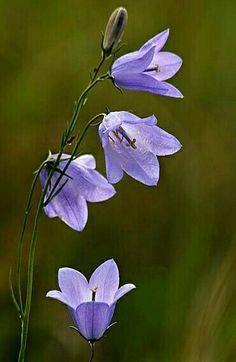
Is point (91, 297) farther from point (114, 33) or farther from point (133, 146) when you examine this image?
point (114, 33)

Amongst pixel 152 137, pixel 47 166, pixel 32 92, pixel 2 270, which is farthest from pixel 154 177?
pixel 32 92

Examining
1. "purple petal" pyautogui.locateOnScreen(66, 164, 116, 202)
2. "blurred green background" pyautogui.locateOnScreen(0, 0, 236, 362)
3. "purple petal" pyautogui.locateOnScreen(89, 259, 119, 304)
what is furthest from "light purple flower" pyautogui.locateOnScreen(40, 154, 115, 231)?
"blurred green background" pyautogui.locateOnScreen(0, 0, 236, 362)

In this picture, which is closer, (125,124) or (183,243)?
(125,124)

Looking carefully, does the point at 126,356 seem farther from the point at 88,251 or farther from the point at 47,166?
the point at 47,166

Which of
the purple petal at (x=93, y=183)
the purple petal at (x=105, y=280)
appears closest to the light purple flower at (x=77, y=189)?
the purple petal at (x=93, y=183)

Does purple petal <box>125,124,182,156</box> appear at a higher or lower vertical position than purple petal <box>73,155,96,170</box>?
higher

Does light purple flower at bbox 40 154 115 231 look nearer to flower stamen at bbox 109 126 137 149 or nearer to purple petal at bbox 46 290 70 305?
flower stamen at bbox 109 126 137 149

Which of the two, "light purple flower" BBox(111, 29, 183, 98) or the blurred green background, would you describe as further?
the blurred green background

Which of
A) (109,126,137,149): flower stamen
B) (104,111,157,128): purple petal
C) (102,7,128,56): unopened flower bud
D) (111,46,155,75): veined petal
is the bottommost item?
(109,126,137,149): flower stamen
